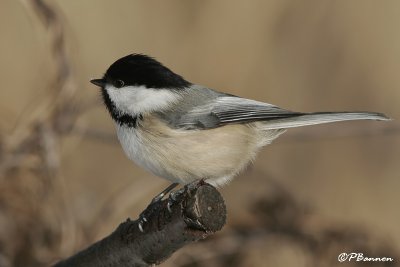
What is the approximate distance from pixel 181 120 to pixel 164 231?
25.6 inches

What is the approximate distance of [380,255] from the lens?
337 cm

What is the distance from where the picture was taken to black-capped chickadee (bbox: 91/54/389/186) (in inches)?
108

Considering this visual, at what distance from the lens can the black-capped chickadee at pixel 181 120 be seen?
9.01 feet

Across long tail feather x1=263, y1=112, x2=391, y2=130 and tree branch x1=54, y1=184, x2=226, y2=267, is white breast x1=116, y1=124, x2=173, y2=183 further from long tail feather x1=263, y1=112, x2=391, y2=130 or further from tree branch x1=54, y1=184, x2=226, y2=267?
long tail feather x1=263, y1=112, x2=391, y2=130

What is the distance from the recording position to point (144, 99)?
2807mm

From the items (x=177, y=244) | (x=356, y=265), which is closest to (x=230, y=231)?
(x=356, y=265)

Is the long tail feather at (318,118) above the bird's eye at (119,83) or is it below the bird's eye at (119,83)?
below

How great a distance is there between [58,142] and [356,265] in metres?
1.51

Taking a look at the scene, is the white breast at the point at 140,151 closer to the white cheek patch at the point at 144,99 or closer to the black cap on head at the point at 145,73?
the white cheek patch at the point at 144,99

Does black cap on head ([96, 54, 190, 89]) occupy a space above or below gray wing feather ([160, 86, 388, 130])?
above

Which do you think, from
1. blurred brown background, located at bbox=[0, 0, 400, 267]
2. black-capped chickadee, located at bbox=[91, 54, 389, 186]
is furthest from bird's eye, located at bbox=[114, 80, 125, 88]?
blurred brown background, located at bbox=[0, 0, 400, 267]

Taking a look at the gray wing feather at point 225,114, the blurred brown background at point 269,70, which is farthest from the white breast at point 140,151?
the blurred brown background at point 269,70

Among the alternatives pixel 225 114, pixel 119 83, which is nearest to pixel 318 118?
pixel 225 114

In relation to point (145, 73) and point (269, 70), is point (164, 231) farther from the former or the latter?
point (269, 70)
